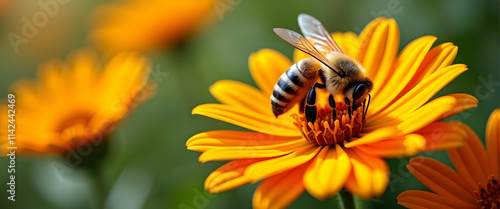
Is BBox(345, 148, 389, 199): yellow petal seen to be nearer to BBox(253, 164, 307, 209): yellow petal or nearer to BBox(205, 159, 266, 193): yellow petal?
BBox(253, 164, 307, 209): yellow petal

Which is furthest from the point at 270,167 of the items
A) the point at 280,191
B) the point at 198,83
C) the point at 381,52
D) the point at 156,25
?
the point at 156,25

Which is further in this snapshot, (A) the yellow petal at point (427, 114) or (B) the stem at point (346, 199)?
(B) the stem at point (346, 199)

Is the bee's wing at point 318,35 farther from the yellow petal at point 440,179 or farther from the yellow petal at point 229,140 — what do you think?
the yellow petal at point 440,179

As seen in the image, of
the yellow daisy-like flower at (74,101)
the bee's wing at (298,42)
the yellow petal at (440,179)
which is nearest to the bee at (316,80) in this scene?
the bee's wing at (298,42)

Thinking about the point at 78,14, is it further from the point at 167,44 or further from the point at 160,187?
the point at 160,187

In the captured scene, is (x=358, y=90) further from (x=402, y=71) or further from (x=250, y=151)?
(x=250, y=151)

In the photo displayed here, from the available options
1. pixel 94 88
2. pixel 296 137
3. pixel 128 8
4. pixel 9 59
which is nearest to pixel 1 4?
pixel 9 59

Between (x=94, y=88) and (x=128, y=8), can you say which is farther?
(x=128, y=8)

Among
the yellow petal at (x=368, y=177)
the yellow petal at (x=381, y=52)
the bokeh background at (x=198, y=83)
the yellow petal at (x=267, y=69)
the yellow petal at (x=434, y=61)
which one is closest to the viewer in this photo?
the yellow petal at (x=368, y=177)
